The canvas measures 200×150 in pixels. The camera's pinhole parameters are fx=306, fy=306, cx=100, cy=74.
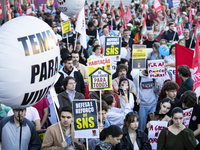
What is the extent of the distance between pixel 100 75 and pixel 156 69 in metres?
1.96

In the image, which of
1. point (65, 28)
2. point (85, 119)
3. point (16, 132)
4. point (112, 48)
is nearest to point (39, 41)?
point (85, 119)

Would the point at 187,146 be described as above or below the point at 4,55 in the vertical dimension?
below

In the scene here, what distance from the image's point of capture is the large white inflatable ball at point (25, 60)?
121 inches

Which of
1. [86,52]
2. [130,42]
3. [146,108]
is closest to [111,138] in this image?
[146,108]

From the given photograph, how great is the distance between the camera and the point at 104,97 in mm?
5324

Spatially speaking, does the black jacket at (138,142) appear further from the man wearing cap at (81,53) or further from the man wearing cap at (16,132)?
the man wearing cap at (81,53)

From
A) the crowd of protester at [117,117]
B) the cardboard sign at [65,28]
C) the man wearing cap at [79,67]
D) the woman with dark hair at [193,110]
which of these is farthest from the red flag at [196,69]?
the cardboard sign at [65,28]

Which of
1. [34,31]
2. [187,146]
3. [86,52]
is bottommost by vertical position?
[187,146]

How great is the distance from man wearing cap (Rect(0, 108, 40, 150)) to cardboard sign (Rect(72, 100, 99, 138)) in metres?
0.74

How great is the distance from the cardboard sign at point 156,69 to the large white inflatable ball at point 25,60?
3.45 metres

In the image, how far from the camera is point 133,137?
14.9ft

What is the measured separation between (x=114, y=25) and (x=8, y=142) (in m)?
12.6

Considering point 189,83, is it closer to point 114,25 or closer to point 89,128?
point 89,128

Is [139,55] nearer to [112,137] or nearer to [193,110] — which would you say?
[193,110]
